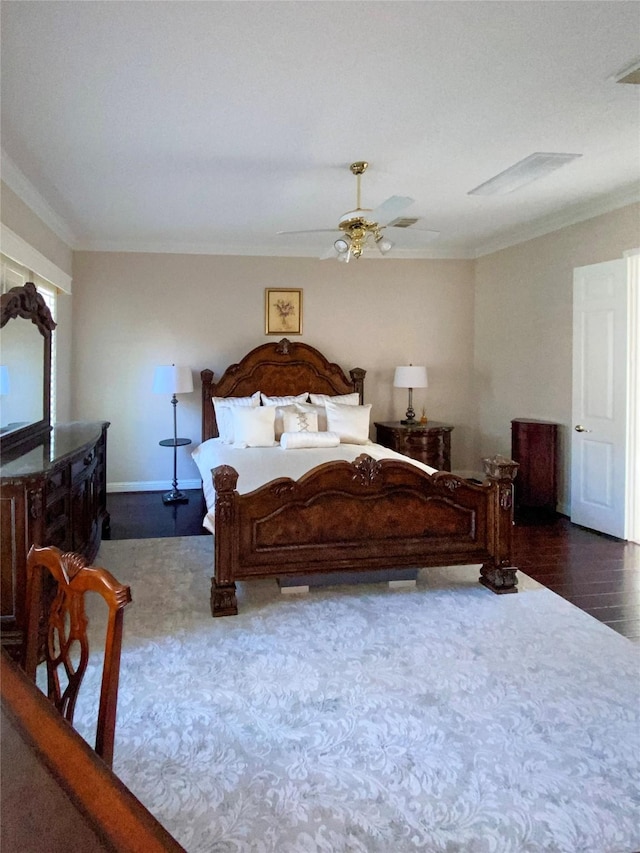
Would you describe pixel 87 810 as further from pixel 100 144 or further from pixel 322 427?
pixel 322 427

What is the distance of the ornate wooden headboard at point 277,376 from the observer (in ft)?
19.2

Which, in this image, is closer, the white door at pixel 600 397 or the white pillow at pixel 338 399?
the white door at pixel 600 397

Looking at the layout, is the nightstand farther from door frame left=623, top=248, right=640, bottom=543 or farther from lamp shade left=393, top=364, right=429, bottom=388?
door frame left=623, top=248, right=640, bottom=543

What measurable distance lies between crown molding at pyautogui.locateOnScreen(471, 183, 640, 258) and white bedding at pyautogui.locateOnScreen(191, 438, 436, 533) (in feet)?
8.26

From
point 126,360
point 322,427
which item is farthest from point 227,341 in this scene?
point 322,427

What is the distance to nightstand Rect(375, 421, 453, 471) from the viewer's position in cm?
585

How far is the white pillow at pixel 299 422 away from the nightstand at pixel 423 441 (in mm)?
1044

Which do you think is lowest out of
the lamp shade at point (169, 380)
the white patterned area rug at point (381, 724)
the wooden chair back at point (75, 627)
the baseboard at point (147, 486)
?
the white patterned area rug at point (381, 724)

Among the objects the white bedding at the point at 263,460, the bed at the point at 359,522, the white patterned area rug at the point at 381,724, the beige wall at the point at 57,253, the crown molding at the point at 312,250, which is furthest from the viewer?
the crown molding at the point at 312,250

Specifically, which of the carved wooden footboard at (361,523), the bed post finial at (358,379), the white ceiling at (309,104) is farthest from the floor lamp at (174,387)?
the carved wooden footboard at (361,523)

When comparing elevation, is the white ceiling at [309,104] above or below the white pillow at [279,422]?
above

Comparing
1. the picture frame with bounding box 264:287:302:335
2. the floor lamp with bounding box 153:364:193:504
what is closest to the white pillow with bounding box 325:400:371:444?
the picture frame with bounding box 264:287:302:335

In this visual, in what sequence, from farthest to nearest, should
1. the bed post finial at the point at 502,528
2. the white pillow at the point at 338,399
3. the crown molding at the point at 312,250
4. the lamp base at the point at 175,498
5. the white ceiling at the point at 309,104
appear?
the white pillow at the point at 338,399, the lamp base at the point at 175,498, the crown molding at the point at 312,250, the bed post finial at the point at 502,528, the white ceiling at the point at 309,104

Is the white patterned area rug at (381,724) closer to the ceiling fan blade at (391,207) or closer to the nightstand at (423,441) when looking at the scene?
the ceiling fan blade at (391,207)
